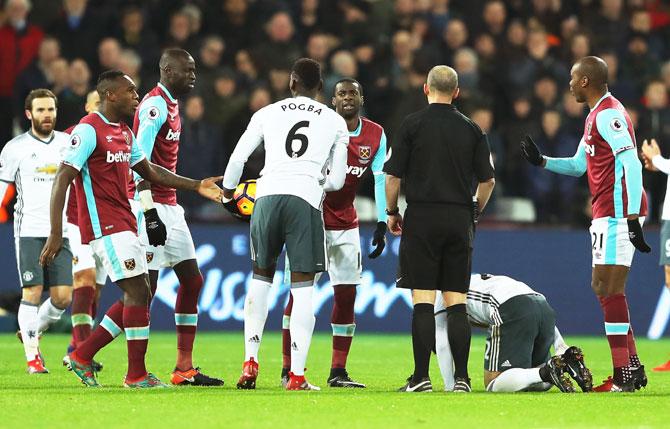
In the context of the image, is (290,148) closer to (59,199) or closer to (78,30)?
(59,199)

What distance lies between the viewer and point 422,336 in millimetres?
9461

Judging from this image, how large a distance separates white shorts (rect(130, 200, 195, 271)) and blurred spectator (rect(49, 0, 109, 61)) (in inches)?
321

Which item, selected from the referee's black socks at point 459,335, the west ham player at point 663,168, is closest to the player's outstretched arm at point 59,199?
the referee's black socks at point 459,335

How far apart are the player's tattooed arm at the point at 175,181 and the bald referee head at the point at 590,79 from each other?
2793 mm

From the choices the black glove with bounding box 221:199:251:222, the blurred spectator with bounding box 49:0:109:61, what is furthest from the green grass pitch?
the blurred spectator with bounding box 49:0:109:61

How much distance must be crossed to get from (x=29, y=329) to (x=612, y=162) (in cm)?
528

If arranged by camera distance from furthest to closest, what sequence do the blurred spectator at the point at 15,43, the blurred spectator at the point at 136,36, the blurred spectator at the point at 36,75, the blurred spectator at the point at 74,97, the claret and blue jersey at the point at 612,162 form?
1. the blurred spectator at the point at 136,36
2. the blurred spectator at the point at 15,43
3. the blurred spectator at the point at 36,75
4. the blurred spectator at the point at 74,97
5. the claret and blue jersey at the point at 612,162

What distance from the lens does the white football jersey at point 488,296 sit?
10.0 meters

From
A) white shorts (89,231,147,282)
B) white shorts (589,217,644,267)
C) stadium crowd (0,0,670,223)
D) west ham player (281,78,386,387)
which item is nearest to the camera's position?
white shorts (89,231,147,282)

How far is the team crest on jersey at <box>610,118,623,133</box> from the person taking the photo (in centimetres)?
977

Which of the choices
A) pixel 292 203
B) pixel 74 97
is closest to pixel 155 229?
A: pixel 292 203

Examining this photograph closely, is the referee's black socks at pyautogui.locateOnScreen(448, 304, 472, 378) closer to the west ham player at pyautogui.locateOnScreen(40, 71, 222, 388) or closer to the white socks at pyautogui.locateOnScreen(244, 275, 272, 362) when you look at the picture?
the white socks at pyautogui.locateOnScreen(244, 275, 272, 362)

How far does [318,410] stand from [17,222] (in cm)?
518

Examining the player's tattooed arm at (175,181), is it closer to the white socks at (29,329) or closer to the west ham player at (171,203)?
the west ham player at (171,203)
